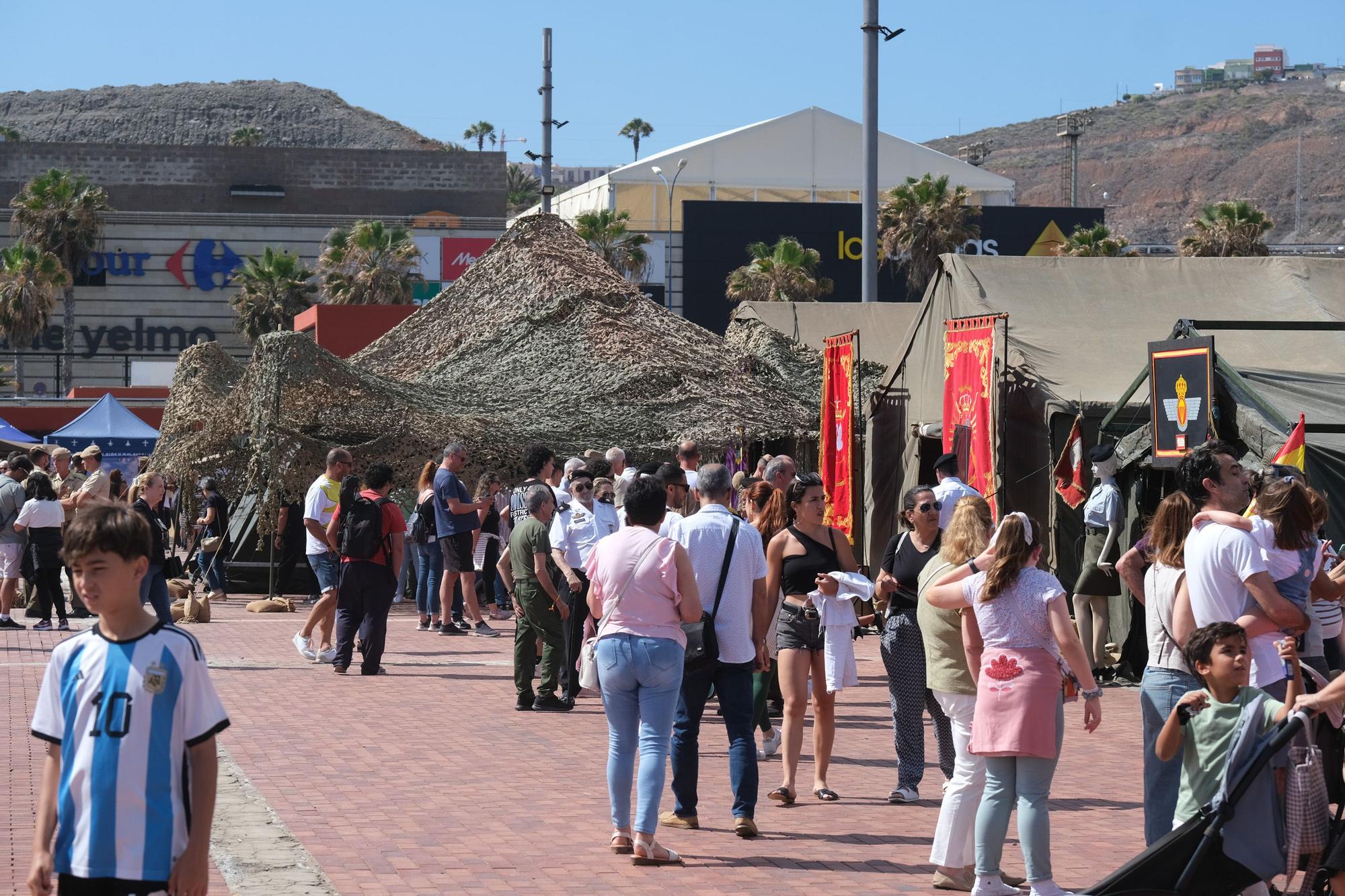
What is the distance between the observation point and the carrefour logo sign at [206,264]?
6331 cm

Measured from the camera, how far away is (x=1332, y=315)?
15547 millimetres

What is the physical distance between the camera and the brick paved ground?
6617 millimetres

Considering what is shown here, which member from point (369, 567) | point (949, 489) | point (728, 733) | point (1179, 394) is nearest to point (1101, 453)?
point (1179, 394)

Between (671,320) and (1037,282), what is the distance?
28.0ft

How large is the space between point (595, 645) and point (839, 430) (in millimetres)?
10728

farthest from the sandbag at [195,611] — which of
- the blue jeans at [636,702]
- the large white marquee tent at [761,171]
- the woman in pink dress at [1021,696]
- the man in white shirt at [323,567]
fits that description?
the large white marquee tent at [761,171]

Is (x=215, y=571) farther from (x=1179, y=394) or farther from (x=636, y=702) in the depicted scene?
(x=636, y=702)

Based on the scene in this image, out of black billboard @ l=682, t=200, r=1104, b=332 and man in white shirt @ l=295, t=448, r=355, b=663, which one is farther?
black billboard @ l=682, t=200, r=1104, b=332

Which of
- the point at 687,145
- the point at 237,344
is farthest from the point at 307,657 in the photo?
the point at 687,145

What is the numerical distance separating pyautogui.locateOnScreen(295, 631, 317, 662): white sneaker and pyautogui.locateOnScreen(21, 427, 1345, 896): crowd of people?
3538 millimetres

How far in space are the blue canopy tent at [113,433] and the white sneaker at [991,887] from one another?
2555 centimetres

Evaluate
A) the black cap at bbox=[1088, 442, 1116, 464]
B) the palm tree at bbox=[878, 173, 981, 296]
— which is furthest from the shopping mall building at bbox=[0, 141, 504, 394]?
the black cap at bbox=[1088, 442, 1116, 464]

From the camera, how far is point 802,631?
8094 millimetres

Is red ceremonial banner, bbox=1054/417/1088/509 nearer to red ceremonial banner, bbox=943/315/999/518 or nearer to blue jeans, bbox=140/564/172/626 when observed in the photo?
red ceremonial banner, bbox=943/315/999/518
